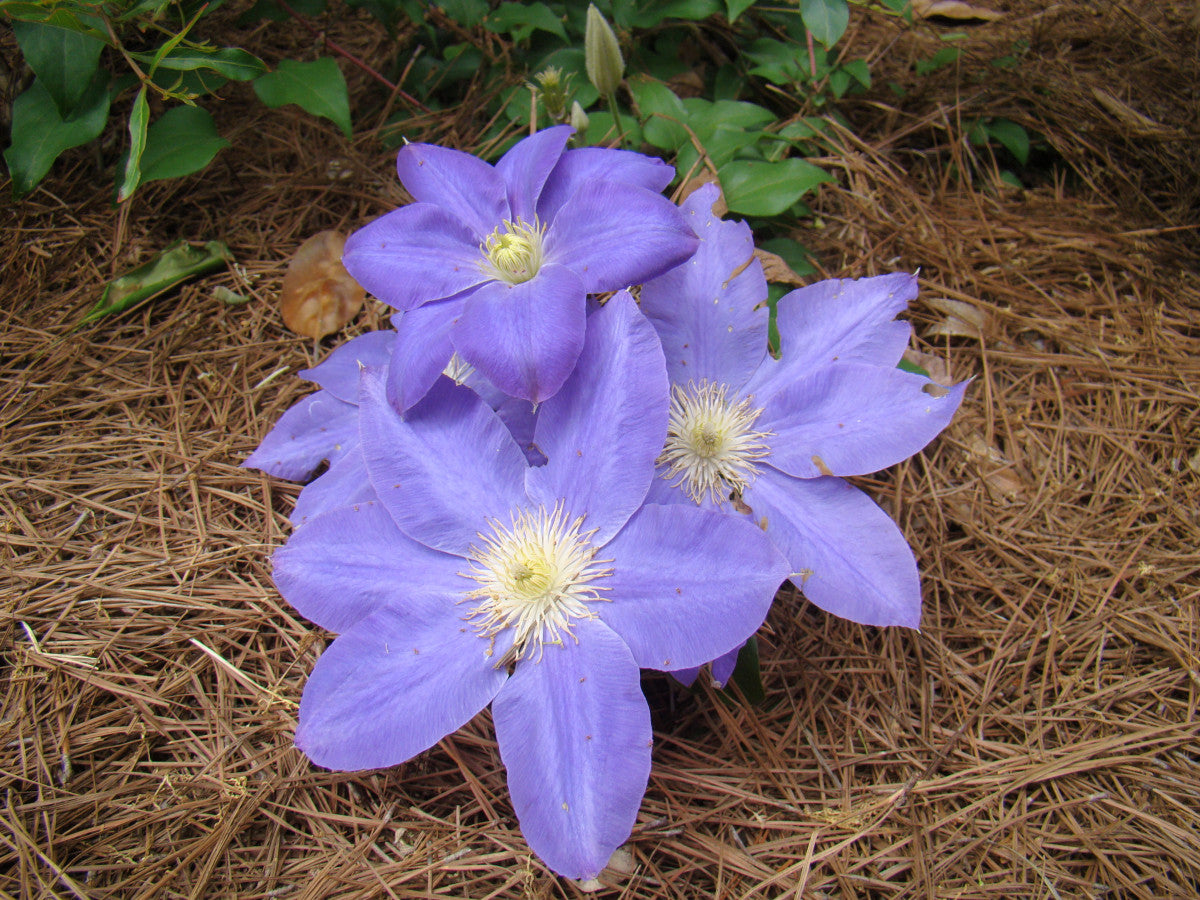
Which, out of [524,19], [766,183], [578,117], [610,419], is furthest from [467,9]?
[610,419]

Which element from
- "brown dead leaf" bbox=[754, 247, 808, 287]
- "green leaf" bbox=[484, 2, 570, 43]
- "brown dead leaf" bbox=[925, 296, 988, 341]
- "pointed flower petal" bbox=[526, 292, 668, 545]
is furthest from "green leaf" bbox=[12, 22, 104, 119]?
"brown dead leaf" bbox=[925, 296, 988, 341]

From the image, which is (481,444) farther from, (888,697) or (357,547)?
(888,697)

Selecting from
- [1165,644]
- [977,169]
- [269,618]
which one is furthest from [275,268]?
[1165,644]

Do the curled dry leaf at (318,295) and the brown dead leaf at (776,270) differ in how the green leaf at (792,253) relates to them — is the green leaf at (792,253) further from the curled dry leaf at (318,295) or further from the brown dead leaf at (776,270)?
the curled dry leaf at (318,295)

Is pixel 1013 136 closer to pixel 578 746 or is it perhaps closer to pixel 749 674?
pixel 749 674

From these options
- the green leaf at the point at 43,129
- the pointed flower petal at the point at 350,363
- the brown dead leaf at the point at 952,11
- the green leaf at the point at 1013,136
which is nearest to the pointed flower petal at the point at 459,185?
the pointed flower petal at the point at 350,363

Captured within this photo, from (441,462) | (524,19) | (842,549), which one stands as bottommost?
(842,549)
